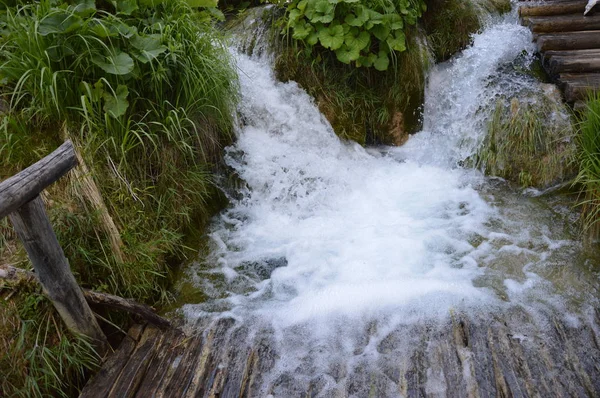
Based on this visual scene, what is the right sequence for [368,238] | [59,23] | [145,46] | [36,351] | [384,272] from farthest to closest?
[368,238] → [384,272] → [145,46] → [59,23] → [36,351]

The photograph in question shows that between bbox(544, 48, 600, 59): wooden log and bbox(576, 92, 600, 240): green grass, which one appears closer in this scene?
bbox(576, 92, 600, 240): green grass

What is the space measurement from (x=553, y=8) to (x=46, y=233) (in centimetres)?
573

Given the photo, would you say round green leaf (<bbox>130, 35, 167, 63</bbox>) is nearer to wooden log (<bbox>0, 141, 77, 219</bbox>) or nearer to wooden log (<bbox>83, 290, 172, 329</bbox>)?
wooden log (<bbox>0, 141, 77, 219</bbox>)

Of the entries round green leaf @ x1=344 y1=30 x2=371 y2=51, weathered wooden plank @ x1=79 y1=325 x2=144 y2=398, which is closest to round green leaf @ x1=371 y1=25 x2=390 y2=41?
round green leaf @ x1=344 y1=30 x2=371 y2=51

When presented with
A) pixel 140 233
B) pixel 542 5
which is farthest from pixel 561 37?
pixel 140 233

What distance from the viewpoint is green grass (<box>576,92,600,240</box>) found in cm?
356

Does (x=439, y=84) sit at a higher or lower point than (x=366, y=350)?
higher

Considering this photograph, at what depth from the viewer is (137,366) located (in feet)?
9.10

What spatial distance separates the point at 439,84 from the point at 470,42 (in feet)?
2.43

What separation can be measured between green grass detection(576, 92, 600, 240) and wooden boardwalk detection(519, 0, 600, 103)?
549 mm

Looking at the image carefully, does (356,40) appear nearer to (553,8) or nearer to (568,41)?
(568,41)

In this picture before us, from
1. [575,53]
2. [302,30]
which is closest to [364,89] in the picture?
[302,30]

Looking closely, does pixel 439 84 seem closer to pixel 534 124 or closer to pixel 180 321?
pixel 534 124

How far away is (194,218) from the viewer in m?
3.83
